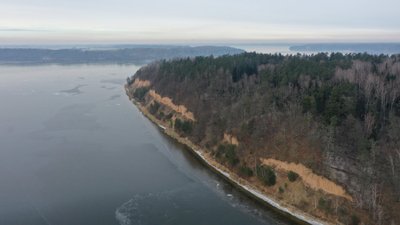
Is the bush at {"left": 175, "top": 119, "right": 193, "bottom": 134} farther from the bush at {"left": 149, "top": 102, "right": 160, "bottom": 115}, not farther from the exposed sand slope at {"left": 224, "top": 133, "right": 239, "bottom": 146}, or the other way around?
Answer: the bush at {"left": 149, "top": 102, "right": 160, "bottom": 115}

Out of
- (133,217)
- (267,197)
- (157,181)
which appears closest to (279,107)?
(267,197)

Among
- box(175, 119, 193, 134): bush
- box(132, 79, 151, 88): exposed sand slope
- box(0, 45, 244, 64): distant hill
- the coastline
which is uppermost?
box(0, 45, 244, 64): distant hill

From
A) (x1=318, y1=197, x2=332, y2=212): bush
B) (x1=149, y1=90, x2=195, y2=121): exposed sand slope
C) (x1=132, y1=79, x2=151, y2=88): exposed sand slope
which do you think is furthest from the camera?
(x1=132, y1=79, x2=151, y2=88): exposed sand slope

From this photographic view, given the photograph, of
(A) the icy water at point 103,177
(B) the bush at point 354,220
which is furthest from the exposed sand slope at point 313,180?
(A) the icy water at point 103,177

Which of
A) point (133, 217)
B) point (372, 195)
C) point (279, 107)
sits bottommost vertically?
point (133, 217)

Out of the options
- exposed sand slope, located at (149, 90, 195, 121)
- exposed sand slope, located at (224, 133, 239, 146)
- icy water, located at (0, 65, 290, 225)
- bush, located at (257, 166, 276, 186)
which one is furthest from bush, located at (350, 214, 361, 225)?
exposed sand slope, located at (149, 90, 195, 121)

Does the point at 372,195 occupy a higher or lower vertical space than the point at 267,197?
higher

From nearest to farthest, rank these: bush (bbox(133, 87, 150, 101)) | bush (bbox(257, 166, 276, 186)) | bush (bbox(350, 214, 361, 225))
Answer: bush (bbox(350, 214, 361, 225))
bush (bbox(257, 166, 276, 186))
bush (bbox(133, 87, 150, 101))

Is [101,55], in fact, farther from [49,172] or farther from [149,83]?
[49,172]
